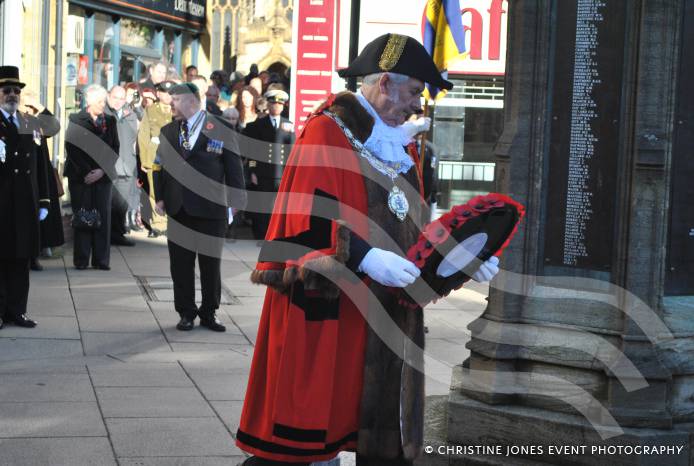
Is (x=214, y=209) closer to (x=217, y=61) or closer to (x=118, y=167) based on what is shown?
(x=118, y=167)

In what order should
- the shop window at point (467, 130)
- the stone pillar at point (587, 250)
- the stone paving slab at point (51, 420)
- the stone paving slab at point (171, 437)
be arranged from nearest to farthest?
the stone pillar at point (587, 250) → the stone paving slab at point (171, 437) → the stone paving slab at point (51, 420) → the shop window at point (467, 130)

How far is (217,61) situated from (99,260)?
19.9 metres

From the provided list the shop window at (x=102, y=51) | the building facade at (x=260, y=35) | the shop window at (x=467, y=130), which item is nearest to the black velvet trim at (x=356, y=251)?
the shop window at (x=467, y=130)

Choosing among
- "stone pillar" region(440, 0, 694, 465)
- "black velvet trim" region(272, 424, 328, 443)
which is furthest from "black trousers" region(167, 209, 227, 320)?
"black velvet trim" region(272, 424, 328, 443)

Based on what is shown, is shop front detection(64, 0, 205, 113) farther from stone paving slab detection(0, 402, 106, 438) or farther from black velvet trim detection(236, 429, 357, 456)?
black velvet trim detection(236, 429, 357, 456)

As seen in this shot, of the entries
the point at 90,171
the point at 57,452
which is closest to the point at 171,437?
the point at 57,452

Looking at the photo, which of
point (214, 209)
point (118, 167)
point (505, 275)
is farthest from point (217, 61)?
point (505, 275)

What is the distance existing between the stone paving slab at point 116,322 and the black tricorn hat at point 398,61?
530 centimetres

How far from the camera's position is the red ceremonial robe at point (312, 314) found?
4273mm

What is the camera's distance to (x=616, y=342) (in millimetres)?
5430

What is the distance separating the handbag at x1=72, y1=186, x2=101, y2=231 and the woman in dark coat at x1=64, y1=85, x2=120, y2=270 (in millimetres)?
11

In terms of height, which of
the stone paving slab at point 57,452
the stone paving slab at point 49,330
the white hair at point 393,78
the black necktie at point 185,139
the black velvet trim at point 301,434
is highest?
the white hair at point 393,78

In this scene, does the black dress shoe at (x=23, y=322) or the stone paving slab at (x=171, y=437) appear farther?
the black dress shoe at (x=23, y=322)

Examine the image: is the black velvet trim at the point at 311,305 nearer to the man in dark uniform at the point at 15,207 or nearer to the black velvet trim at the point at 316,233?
the black velvet trim at the point at 316,233
